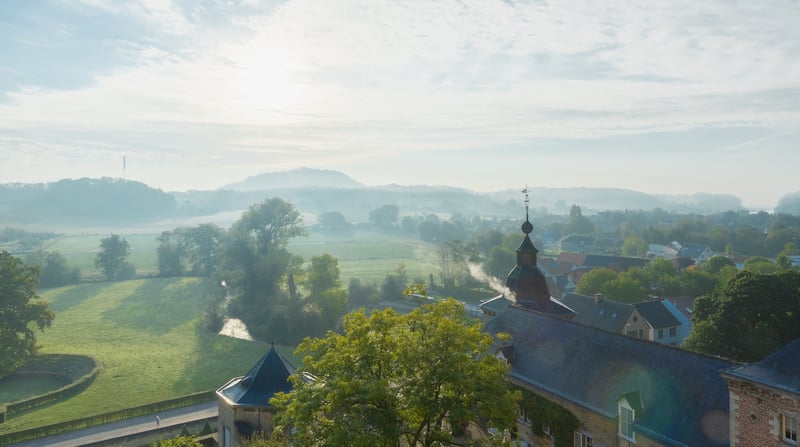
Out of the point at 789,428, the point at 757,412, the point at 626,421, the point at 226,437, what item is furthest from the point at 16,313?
the point at 789,428

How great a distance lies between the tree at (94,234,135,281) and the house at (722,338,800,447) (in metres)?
107

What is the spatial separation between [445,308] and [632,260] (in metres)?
97.3

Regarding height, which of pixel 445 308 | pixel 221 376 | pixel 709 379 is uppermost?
A: pixel 445 308

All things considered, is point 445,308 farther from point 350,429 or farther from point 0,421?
point 0,421

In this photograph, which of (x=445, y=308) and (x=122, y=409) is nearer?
(x=445, y=308)

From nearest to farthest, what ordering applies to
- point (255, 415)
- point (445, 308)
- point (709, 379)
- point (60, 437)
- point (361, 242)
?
point (445, 308), point (709, 379), point (255, 415), point (60, 437), point (361, 242)

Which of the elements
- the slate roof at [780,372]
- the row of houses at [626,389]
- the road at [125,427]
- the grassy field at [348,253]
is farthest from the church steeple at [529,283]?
the grassy field at [348,253]

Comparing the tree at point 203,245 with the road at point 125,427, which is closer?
the road at point 125,427

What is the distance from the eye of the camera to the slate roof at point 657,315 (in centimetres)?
5925

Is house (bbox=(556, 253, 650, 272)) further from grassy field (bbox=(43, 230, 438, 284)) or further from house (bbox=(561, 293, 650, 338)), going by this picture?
house (bbox=(561, 293, 650, 338))

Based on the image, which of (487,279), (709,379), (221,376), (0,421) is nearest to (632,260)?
(487,279)

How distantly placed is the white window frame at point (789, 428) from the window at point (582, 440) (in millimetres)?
8557

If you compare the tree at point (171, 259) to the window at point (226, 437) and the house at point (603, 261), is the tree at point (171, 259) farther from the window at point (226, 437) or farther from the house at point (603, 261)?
A: the window at point (226, 437)

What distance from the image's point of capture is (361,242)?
180 m
